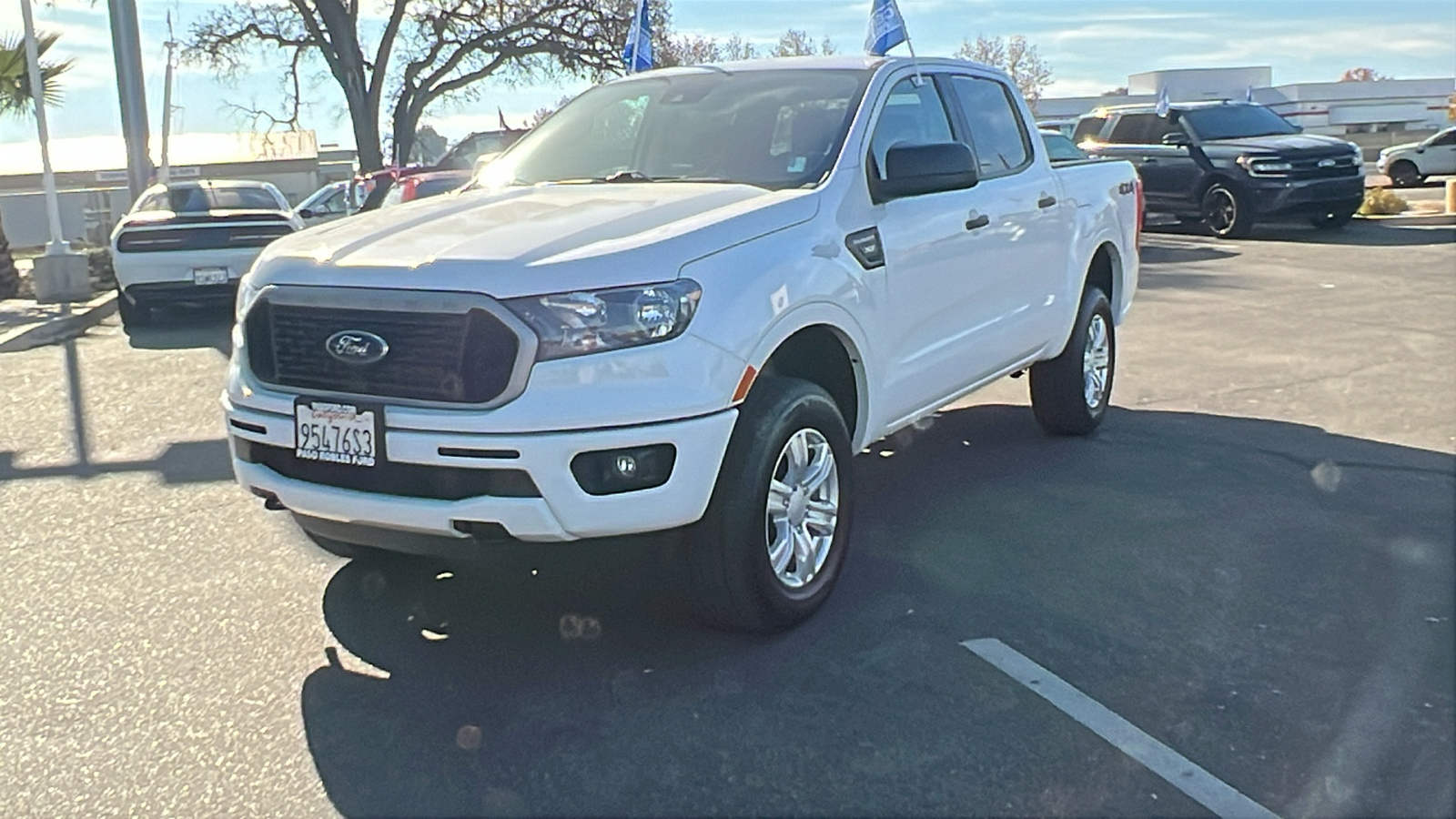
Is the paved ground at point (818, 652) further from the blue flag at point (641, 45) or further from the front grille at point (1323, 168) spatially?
the front grille at point (1323, 168)

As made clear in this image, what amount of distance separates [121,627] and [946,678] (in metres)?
2.65

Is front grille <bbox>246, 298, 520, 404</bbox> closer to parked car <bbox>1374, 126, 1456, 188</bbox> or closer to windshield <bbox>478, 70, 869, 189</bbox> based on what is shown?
windshield <bbox>478, 70, 869, 189</bbox>

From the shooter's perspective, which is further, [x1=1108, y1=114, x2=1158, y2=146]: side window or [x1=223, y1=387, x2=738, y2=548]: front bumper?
[x1=1108, y1=114, x2=1158, y2=146]: side window

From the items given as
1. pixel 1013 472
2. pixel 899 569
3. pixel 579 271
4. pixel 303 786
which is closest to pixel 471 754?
pixel 303 786

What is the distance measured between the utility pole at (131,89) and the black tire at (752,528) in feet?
56.4

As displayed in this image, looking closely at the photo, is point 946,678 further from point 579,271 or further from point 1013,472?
point 1013,472

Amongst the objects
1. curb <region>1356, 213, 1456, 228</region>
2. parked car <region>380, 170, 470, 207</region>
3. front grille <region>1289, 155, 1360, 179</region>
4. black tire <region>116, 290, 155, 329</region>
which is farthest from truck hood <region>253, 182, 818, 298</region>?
curb <region>1356, 213, 1456, 228</region>

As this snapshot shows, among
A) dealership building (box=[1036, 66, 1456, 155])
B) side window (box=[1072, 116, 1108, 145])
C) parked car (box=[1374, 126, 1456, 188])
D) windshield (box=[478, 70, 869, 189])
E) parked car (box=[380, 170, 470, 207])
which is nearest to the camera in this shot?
windshield (box=[478, 70, 869, 189])

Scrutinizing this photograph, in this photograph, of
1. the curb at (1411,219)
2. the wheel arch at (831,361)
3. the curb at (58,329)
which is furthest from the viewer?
the curb at (1411,219)

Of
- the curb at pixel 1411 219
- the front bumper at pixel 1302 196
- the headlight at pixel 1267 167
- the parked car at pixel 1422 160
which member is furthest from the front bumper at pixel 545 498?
the parked car at pixel 1422 160

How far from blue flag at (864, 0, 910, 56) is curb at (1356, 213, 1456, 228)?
1389 cm

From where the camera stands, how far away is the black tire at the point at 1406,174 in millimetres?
29828

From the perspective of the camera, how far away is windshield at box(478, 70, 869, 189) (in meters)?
4.82

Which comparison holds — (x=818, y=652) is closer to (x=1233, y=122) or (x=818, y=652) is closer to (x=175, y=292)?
(x=175, y=292)
